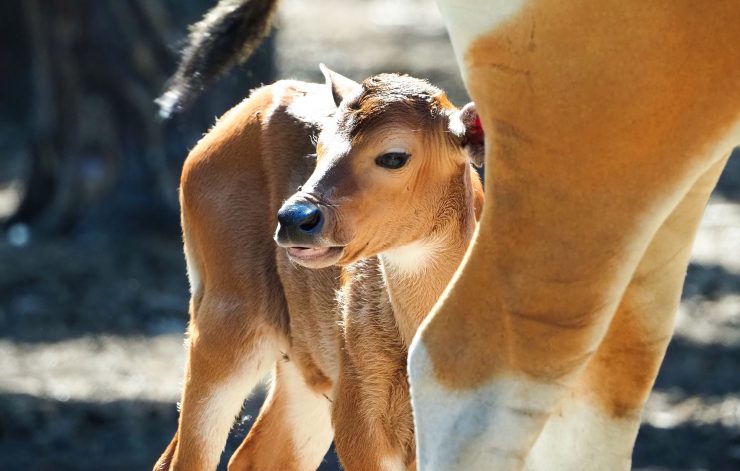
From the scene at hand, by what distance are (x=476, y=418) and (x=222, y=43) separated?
210 centimetres

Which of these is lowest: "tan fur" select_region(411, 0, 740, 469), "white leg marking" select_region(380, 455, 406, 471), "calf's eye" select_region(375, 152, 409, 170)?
"white leg marking" select_region(380, 455, 406, 471)

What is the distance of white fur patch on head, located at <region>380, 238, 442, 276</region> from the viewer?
415cm

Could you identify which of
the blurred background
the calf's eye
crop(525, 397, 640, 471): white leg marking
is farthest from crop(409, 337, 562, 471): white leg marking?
the blurred background

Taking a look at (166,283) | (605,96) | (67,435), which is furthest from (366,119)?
(166,283)

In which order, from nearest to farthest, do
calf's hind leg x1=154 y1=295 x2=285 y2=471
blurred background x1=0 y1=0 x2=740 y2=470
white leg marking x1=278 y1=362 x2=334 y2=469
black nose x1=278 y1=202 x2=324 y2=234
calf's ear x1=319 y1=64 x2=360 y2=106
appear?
black nose x1=278 y1=202 x2=324 y2=234 < calf's ear x1=319 y1=64 x2=360 y2=106 < calf's hind leg x1=154 y1=295 x2=285 y2=471 < white leg marking x1=278 y1=362 x2=334 y2=469 < blurred background x1=0 y1=0 x2=740 y2=470

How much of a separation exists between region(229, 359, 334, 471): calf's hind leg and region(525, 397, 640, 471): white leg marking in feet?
5.16

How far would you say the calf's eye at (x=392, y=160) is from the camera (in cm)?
393

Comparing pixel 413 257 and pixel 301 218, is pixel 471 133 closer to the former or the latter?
pixel 413 257

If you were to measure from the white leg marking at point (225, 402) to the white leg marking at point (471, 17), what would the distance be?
1.91 meters

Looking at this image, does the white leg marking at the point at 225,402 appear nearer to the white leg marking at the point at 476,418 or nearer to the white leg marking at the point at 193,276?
the white leg marking at the point at 193,276

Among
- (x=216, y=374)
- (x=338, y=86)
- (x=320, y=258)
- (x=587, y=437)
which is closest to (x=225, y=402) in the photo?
(x=216, y=374)

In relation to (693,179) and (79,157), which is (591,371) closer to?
(693,179)

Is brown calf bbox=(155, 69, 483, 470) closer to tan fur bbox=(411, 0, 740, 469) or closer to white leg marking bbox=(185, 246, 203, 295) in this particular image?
white leg marking bbox=(185, 246, 203, 295)

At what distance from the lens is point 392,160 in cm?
394
